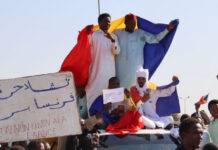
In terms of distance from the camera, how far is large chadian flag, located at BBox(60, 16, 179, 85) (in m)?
8.83

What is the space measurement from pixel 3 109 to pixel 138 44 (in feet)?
11.2

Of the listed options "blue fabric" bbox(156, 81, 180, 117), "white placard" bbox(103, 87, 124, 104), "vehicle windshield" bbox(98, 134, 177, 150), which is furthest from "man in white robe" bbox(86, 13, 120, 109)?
"vehicle windshield" bbox(98, 134, 177, 150)

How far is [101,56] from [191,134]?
375cm

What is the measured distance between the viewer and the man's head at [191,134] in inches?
208

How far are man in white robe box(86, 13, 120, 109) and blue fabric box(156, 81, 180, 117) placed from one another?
3.06ft

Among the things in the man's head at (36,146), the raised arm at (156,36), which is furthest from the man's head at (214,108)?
the man's head at (36,146)

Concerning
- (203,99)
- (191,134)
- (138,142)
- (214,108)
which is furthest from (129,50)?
(203,99)

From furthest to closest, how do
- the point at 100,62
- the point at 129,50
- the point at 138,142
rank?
the point at 129,50 → the point at 100,62 → the point at 138,142

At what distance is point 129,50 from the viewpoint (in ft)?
29.2

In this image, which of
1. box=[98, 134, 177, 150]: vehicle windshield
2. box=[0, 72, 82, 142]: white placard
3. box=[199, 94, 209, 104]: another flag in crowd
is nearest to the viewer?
box=[0, 72, 82, 142]: white placard

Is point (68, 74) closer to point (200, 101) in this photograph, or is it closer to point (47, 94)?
point (47, 94)

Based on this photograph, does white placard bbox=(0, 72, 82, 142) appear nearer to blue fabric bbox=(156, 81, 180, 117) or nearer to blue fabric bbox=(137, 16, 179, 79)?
blue fabric bbox=(156, 81, 180, 117)

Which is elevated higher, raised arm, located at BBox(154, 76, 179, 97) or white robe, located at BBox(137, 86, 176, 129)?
raised arm, located at BBox(154, 76, 179, 97)

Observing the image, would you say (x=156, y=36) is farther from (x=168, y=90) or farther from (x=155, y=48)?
(x=168, y=90)
